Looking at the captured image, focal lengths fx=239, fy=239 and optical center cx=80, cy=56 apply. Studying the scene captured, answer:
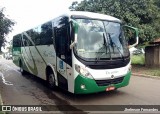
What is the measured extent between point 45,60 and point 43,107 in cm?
338

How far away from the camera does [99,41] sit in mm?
8273

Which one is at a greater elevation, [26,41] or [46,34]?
[46,34]

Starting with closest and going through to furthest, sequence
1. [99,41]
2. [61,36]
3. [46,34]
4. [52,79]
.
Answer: [99,41], [61,36], [52,79], [46,34]

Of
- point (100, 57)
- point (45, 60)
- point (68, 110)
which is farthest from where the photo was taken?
point (45, 60)

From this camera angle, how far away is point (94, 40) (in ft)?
27.0

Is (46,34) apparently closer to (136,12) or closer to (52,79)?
(52,79)

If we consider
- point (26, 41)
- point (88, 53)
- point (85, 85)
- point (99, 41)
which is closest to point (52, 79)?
point (85, 85)

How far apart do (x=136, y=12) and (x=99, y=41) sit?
1027cm

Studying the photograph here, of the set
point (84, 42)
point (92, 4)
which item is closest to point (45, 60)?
point (84, 42)

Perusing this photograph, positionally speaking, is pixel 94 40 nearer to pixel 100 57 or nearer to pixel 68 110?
pixel 100 57

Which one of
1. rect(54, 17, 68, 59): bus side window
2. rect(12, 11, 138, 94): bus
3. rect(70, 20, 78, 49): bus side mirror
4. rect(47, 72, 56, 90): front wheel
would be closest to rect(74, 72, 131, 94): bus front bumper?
rect(12, 11, 138, 94): bus

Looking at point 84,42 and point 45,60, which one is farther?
point 45,60

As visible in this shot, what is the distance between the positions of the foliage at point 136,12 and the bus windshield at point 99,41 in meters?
8.51

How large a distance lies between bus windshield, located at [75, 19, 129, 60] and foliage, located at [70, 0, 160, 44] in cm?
851
